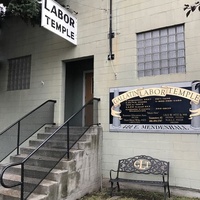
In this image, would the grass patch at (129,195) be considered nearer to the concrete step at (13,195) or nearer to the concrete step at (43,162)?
the concrete step at (43,162)

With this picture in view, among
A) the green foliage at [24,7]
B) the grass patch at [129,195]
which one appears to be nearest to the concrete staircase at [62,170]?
the grass patch at [129,195]

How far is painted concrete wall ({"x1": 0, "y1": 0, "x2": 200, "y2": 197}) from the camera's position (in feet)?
18.5

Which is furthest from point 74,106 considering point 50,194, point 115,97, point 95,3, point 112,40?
point 50,194

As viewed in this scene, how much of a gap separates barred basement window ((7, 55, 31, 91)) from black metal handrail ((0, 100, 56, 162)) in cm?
135

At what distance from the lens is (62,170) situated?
5168 mm

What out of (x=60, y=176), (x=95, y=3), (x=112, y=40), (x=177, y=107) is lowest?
(x=60, y=176)

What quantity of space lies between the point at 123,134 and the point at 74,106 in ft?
7.87

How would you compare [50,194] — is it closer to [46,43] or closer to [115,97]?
[115,97]

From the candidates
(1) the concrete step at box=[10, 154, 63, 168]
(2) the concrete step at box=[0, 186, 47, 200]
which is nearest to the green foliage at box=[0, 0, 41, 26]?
(1) the concrete step at box=[10, 154, 63, 168]

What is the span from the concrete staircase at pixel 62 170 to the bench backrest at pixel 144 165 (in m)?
0.74

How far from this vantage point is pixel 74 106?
26.7 ft

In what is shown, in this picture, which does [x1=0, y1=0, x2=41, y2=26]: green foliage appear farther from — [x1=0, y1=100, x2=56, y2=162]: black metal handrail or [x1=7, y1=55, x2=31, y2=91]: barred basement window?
[x1=0, y1=100, x2=56, y2=162]: black metal handrail

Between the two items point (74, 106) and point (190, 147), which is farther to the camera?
point (74, 106)

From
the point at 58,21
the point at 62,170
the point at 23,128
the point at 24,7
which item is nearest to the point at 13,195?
the point at 62,170
